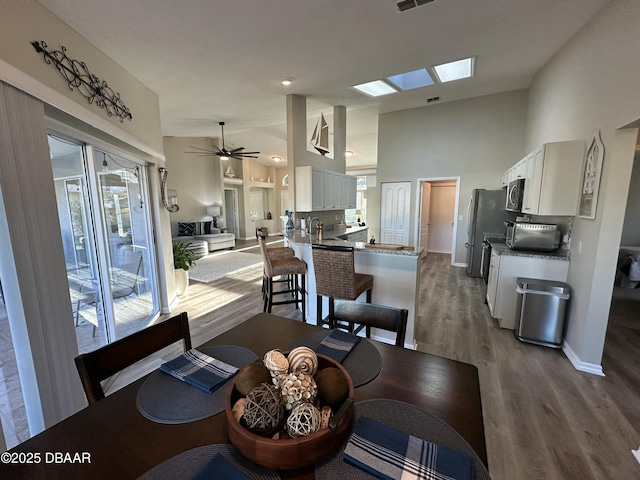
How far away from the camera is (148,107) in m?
3.34

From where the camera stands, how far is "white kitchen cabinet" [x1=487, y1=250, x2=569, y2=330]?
9.47ft

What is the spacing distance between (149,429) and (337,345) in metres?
0.76

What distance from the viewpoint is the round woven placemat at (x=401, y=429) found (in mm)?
684

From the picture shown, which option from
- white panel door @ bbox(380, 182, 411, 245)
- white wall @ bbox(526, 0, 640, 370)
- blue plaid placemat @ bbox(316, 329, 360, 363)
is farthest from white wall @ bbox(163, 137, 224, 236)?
white wall @ bbox(526, 0, 640, 370)

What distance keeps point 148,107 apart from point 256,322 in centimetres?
328

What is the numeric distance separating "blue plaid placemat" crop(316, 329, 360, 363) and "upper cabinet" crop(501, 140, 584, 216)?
276 centimetres

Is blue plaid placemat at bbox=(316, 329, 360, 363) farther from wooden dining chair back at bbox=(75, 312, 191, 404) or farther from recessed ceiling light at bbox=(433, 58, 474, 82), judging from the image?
recessed ceiling light at bbox=(433, 58, 474, 82)

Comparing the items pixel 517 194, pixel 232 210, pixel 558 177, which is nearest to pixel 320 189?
pixel 517 194

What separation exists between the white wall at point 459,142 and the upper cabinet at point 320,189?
50.8 inches

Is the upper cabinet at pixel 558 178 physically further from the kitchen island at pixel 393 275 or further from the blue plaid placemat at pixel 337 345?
the blue plaid placemat at pixel 337 345

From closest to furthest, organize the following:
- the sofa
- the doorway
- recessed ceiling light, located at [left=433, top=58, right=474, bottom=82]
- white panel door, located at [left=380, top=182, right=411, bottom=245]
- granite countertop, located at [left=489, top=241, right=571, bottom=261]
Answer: granite countertop, located at [left=489, top=241, right=571, bottom=261], recessed ceiling light, located at [left=433, top=58, right=474, bottom=82], white panel door, located at [left=380, top=182, right=411, bottom=245], the sofa, the doorway

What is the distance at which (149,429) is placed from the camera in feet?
2.76

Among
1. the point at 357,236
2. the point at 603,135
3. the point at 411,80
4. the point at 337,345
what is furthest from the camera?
the point at 357,236

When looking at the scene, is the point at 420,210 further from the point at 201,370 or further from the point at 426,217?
the point at 201,370
